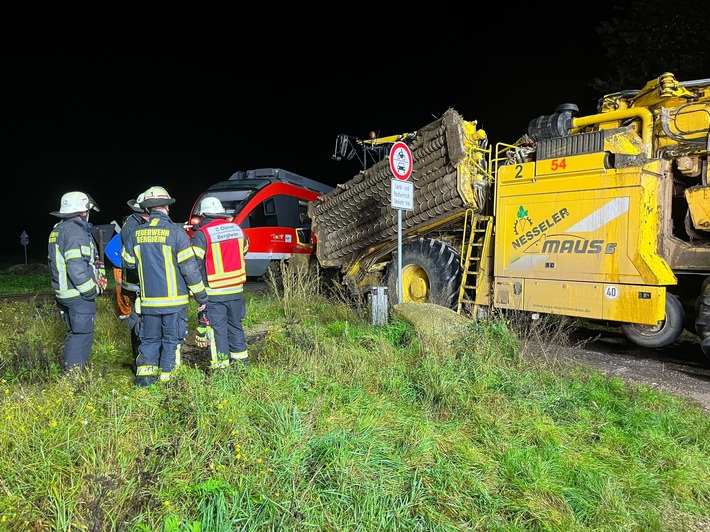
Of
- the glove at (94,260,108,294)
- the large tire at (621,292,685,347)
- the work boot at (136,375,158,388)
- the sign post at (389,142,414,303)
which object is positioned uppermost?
the sign post at (389,142,414,303)

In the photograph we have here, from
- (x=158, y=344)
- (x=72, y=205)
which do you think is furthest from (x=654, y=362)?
(x=72, y=205)

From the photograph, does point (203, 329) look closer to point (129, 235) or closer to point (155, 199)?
point (129, 235)

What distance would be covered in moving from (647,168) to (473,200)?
2261 millimetres

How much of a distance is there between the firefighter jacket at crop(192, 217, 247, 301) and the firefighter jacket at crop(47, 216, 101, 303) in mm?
925

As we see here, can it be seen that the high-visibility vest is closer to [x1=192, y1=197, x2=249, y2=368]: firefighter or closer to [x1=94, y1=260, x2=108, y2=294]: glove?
[x1=192, y1=197, x2=249, y2=368]: firefighter

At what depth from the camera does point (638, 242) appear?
17.6 feet

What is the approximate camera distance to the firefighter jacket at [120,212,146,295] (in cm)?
468

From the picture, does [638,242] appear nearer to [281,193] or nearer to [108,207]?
[281,193]

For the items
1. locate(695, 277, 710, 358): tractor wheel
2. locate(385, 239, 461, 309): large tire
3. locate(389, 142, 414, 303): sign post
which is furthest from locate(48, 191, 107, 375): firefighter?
locate(695, 277, 710, 358): tractor wheel

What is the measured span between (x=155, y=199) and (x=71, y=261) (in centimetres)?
90

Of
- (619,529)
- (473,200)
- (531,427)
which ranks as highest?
(473,200)

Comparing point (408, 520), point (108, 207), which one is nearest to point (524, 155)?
point (408, 520)

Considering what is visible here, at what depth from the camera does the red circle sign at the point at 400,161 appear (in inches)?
247

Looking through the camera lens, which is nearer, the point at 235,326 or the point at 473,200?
the point at 235,326
